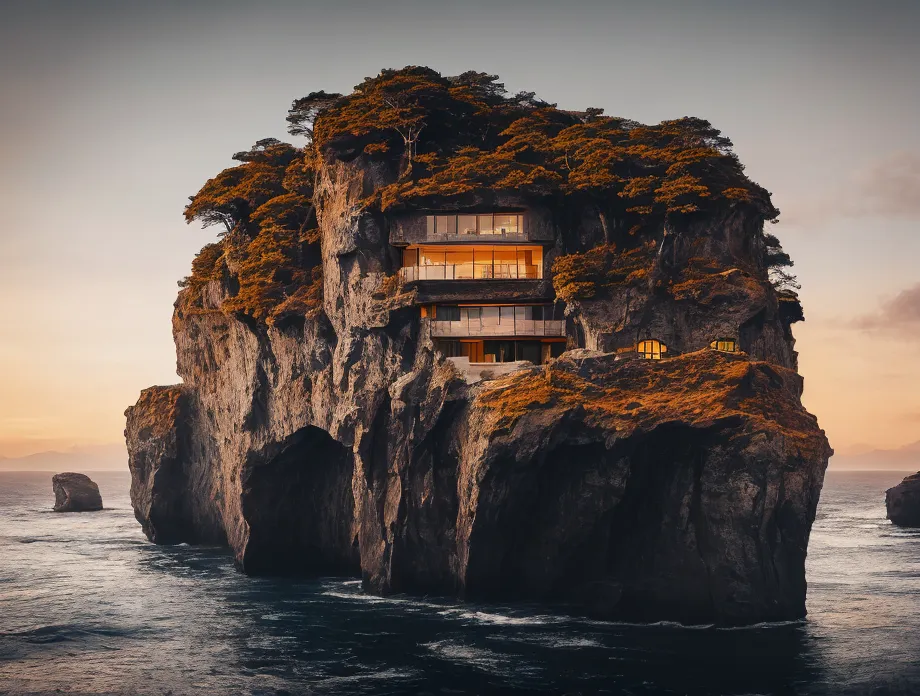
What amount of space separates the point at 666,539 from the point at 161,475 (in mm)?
60289

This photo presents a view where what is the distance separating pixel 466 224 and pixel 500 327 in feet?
28.4

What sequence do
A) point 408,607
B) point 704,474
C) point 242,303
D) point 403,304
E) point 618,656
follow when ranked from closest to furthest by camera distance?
1. point 618,656
2. point 704,474
3. point 408,607
4. point 403,304
5. point 242,303

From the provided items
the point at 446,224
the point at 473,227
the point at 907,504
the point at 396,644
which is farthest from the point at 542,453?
the point at 907,504

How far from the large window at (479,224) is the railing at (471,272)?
8.38ft

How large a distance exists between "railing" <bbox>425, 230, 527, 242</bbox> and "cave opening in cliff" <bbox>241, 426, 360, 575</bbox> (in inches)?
784

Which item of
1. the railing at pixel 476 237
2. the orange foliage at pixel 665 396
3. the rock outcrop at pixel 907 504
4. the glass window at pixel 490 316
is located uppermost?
the railing at pixel 476 237

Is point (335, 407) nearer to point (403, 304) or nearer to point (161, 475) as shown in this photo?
point (403, 304)

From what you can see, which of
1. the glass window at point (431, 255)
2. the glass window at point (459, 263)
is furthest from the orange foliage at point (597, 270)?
the glass window at point (431, 255)

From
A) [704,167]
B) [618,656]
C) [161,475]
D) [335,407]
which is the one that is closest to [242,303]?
[335,407]

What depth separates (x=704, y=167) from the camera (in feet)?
260

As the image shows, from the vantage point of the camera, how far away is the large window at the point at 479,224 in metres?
83.5

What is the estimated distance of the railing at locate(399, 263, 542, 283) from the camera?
3273 inches

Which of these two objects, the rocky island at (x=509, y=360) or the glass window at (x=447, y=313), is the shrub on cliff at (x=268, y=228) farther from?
the glass window at (x=447, y=313)

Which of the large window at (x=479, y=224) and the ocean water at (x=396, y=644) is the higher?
the large window at (x=479, y=224)
